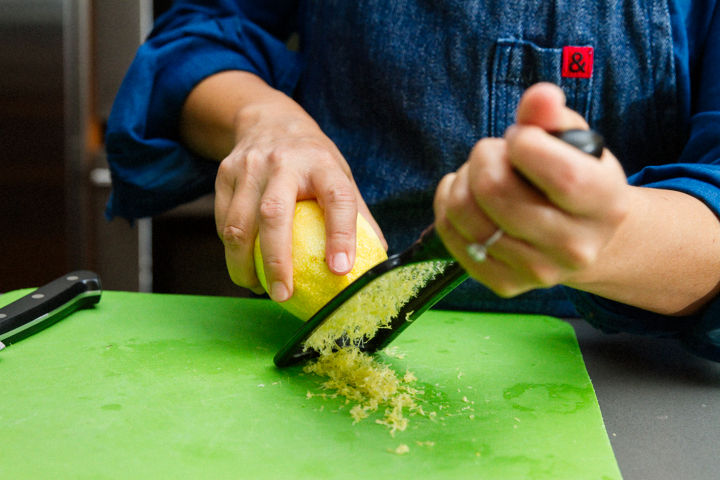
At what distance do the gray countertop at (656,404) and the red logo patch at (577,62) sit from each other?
1.45 feet

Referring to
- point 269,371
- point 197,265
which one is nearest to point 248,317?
point 269,371

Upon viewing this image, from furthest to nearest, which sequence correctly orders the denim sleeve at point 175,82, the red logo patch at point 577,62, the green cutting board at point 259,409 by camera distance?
the denim sleeve at point 175,82, the red logo patch at point 577,62, the green cutting board at point 259,409

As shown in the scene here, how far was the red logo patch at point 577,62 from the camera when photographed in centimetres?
93

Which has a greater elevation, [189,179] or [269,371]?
[189,179]

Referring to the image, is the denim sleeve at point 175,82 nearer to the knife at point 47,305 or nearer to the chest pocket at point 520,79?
the knife at point 47,305

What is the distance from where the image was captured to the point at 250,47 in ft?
3.85

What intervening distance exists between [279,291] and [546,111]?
1.44 feet

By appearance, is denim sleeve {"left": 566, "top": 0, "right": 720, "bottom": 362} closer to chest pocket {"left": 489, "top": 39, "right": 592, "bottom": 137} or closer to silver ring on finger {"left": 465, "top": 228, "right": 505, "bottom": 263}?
chest pocket {"left": 489, "top": 39, "right": 592, "bottom": 137}

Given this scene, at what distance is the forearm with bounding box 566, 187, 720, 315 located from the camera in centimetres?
58

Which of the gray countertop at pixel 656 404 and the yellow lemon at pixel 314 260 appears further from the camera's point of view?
the yellow lemon at pixel 314 260

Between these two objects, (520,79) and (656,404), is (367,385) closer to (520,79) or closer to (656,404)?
(656,404)

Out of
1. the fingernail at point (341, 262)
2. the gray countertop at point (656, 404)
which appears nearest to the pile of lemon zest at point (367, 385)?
the fingernail at point (341, 262)

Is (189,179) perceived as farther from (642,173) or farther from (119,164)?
(642,173)

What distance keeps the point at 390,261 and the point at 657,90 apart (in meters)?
0.62
